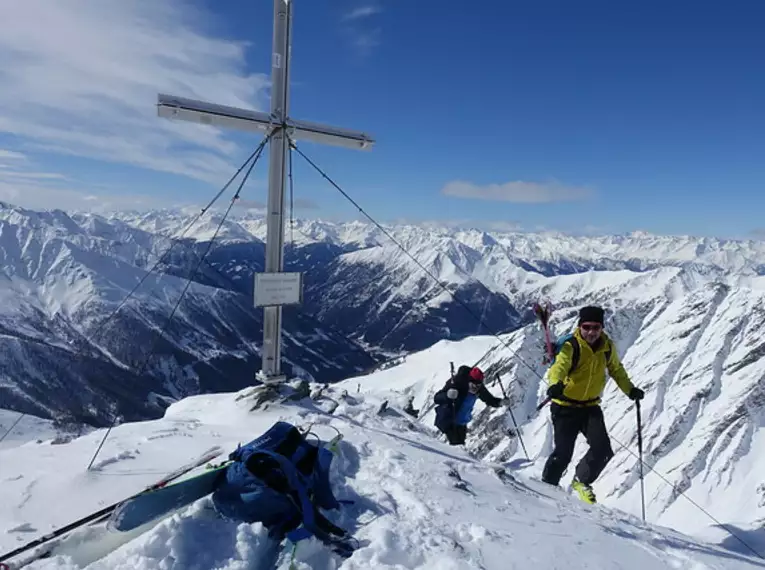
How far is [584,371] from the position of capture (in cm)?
912

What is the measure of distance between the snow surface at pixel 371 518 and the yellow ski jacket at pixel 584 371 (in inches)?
74.5

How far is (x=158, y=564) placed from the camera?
5.11 metres

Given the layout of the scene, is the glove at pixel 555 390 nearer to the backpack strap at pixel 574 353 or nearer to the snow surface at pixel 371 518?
the backpack strap at pixel 574 353

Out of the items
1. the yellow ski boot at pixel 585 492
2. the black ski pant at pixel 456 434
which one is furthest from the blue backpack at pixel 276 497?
the black ski pant at pixel 456 434

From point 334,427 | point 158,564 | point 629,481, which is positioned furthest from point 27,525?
point 629,481

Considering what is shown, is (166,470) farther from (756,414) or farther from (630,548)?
(756,414)

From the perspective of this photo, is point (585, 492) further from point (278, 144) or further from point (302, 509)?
point (278, 144)

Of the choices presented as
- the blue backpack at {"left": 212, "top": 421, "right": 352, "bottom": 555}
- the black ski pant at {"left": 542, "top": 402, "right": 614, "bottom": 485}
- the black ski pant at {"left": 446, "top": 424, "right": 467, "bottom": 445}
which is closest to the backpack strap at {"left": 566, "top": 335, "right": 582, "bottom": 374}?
the black ski pant at {"left": 542, "top": 402, "right": 614, "bottom": 485}

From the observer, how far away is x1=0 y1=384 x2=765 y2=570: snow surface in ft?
18.1

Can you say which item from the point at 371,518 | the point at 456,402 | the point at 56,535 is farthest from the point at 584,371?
the point at 56,535

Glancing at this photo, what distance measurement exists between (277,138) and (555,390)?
27.0ft

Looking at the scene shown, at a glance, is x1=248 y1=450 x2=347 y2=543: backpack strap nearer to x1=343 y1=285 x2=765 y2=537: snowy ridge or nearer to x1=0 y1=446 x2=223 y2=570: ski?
x1=0 y1=446 x2=223 y2=570: ski

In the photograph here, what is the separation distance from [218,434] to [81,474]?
10.4 ft

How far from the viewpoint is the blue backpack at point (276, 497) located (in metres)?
5.91
